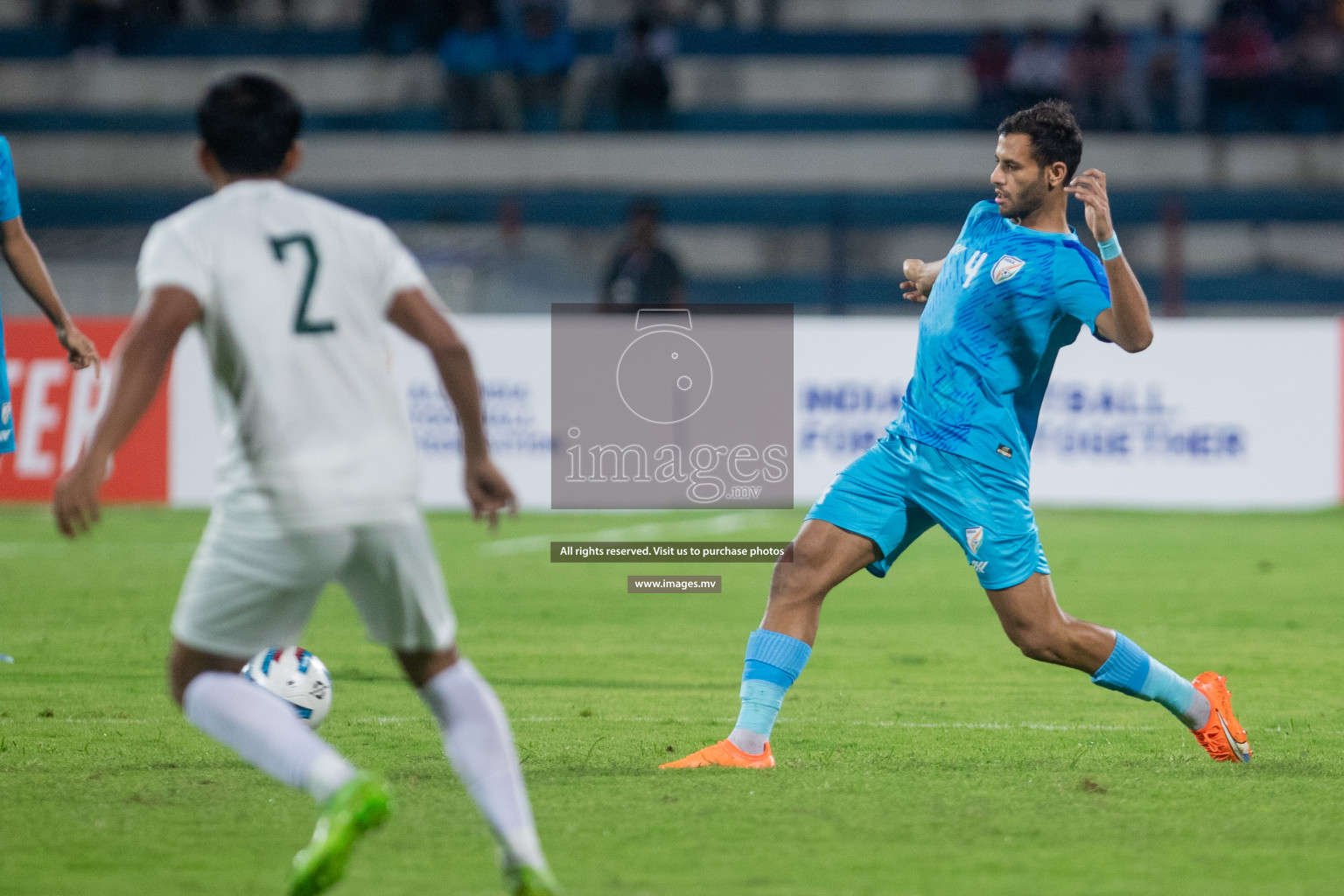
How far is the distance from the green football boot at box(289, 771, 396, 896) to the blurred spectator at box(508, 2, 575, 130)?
61.6 ft

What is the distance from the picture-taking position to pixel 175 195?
811 inches

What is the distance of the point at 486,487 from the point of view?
360 cm

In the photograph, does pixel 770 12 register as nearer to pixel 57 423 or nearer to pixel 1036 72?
pixel 1036 72

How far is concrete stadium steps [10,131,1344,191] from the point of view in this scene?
21.4 m

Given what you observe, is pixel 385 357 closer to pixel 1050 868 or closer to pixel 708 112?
pixel 1050 868

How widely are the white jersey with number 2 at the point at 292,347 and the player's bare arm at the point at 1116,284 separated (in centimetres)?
214

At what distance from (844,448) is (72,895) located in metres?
11.0

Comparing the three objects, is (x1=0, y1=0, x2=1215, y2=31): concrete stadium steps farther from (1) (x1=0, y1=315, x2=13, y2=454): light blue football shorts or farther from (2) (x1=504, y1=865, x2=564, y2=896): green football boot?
(2) (x1=504, y1=865, x2=564, y2=896): green football boot

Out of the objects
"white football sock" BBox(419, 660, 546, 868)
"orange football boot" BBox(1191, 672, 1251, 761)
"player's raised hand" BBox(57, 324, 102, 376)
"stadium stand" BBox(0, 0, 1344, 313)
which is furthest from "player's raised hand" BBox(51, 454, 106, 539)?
"stadium stand" BBox(0, 0, 1344, 313)

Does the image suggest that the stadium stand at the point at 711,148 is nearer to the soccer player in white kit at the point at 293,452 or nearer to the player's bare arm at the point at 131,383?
the soccer player in white kit at the point at 293,452

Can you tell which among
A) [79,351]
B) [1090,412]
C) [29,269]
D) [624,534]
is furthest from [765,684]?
[1090,412]

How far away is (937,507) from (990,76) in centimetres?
1725

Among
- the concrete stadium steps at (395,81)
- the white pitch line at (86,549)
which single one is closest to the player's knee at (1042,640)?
the white pitch line at (86,549)

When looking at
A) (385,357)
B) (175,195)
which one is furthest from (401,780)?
(175,195)
